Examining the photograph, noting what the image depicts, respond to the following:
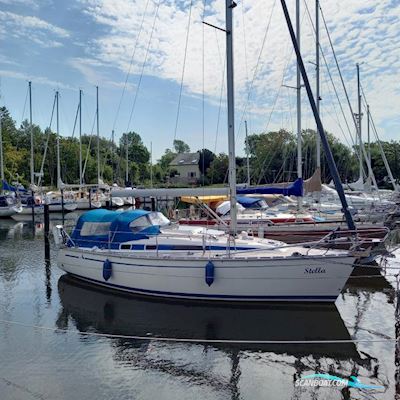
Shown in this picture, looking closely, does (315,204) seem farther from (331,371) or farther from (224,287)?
(331,371)

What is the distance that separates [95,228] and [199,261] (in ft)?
16.0

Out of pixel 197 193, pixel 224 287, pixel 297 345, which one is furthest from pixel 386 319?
pixel 197 193

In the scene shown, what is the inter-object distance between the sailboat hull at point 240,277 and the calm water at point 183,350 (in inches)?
16.0

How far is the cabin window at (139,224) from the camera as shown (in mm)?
14328

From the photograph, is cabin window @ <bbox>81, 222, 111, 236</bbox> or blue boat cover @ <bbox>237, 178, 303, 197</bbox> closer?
cabin window @ <bbox>81, 222, 111, 236</bbox>

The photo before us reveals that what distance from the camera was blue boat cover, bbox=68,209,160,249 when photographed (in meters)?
14.2

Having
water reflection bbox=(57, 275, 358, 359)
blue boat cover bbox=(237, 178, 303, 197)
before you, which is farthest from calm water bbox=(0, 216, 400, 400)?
blue boat cover bbox=(237, 178, 303, 197)

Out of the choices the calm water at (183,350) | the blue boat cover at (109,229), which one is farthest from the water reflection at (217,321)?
the blue boat cover at (109,229)

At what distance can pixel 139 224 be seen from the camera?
1448cm

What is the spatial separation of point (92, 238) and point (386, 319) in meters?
9.67

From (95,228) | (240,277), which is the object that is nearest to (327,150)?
(240,277)

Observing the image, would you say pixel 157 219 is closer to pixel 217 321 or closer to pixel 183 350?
pixel 217 321

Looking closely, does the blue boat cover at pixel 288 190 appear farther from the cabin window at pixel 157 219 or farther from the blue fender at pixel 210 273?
the blue fender at pixel 210 273

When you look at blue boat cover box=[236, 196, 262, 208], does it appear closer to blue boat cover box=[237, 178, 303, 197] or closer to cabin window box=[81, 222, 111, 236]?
blue boat cover box=[237, 178, 303, 197]
